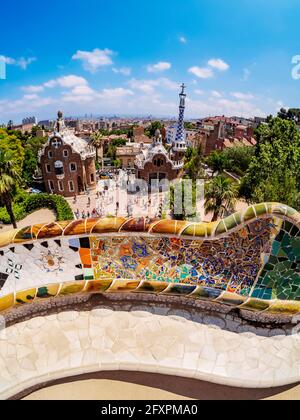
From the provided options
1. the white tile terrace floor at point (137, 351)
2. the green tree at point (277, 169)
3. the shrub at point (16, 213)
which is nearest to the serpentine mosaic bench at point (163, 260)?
the white tile terrace floor at point (137, 351)

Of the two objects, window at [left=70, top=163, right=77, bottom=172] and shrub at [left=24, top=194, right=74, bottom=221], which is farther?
window at [left=70, top=163, right=77, bottom=172]

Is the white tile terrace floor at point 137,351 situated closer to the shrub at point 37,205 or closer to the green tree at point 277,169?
the green tree at point 277,169

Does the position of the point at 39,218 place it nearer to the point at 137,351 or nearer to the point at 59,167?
the point at 59,167

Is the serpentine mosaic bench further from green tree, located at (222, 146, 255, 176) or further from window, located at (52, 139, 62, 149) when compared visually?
green tree, located at (222, 146, 255, 176)

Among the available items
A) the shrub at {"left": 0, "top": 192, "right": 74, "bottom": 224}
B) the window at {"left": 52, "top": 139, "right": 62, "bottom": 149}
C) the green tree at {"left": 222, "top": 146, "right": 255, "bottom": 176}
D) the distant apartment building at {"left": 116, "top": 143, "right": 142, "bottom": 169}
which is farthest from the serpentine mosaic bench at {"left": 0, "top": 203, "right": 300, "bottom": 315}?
the distant apartment building at {"left": 116, "top": 143, "right": 142, "bottom": 169}
